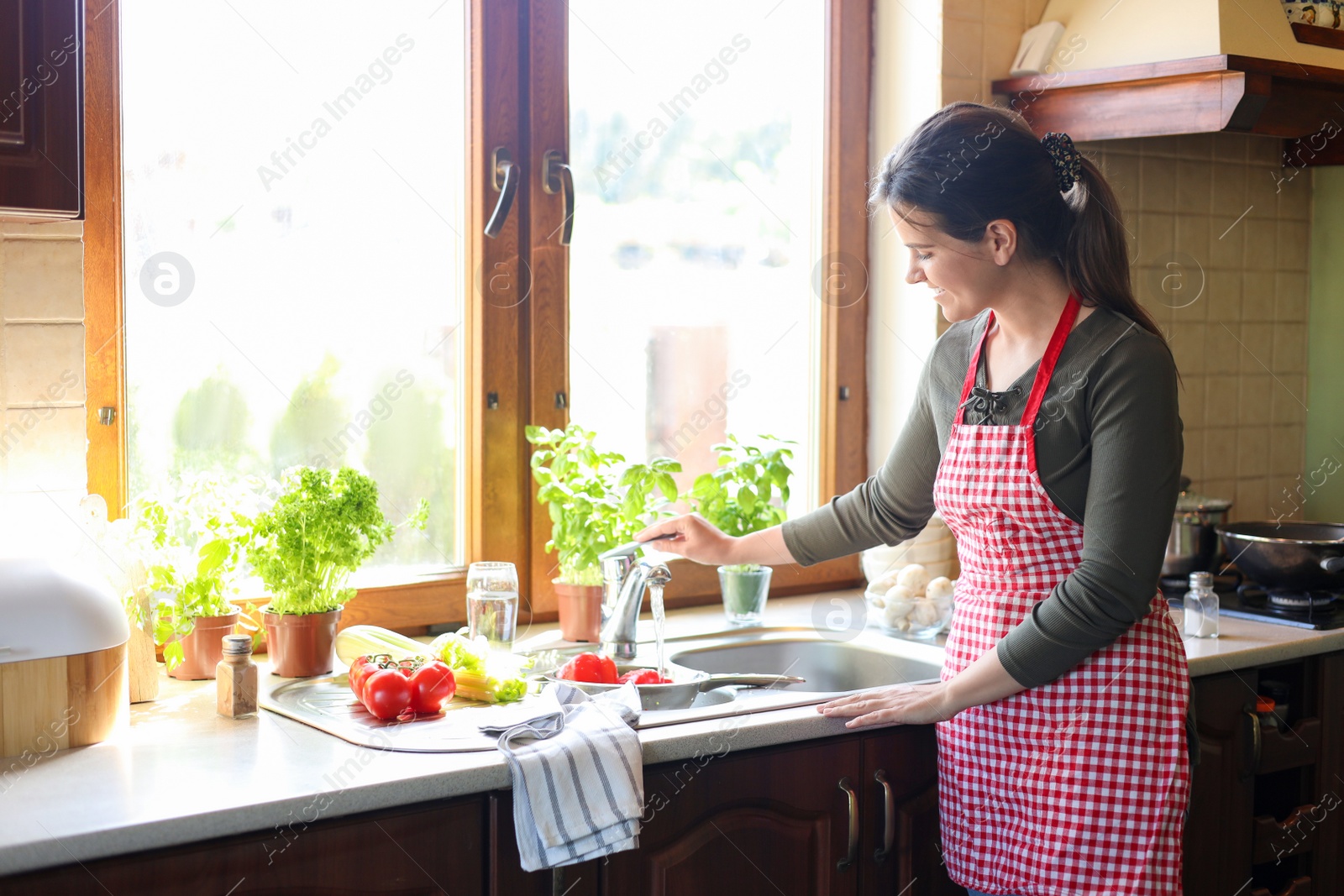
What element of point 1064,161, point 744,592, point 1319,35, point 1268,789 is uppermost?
point 1319,35

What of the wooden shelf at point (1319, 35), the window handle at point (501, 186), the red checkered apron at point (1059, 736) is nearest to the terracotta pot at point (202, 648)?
the window handle at point (501, 186)

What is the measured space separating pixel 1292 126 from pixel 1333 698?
0.96 metres

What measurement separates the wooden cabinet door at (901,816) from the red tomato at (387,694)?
0.58m

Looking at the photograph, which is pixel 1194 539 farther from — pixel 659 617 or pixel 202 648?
pixel 202 648

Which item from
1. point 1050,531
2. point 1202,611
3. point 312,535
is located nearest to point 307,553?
point 312,535

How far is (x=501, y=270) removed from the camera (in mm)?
2125

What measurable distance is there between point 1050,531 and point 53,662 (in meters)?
1.13

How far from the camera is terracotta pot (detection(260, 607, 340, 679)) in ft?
5.74

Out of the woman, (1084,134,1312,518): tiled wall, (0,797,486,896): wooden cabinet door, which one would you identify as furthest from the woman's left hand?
(1084,134,1312,518): tiled wall

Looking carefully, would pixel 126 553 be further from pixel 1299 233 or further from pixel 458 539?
pixel 1299 233

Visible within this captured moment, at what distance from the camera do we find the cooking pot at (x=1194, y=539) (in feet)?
8.11

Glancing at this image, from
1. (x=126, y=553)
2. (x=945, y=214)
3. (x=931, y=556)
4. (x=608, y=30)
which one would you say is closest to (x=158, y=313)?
(x=126, y=553)

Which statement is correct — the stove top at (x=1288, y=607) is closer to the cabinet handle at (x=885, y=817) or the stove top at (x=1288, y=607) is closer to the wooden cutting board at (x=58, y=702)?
the cabinet handle at (x=885, y=817)

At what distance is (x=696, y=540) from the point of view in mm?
1927
